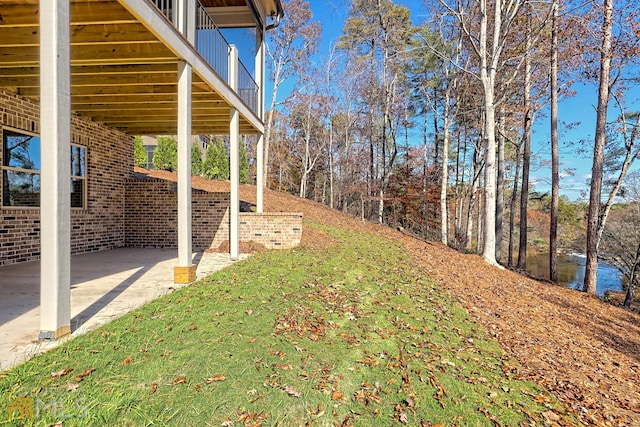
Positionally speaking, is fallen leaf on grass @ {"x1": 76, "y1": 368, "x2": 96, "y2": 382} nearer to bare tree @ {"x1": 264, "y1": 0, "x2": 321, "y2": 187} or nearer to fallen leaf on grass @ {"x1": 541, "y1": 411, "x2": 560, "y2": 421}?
fallen leaf on grass @ {"x1": 541, "y1": 411, "x2": 560, "y2": 421}

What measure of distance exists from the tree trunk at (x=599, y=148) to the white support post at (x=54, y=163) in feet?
38.9

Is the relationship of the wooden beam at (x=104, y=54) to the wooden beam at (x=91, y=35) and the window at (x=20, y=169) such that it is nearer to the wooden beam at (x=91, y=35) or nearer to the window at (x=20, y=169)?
the wooden beam at (x=91, y=35)

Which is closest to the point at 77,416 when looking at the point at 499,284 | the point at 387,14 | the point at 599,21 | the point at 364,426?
the point at 364,426

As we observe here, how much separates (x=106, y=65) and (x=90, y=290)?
3184mm

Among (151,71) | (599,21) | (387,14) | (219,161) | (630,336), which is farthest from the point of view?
(219,161)

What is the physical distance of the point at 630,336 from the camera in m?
5.66

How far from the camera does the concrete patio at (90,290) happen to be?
271cm

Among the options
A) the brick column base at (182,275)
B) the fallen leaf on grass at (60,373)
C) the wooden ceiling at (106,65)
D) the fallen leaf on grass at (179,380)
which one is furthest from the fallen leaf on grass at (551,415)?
the wooden ceiling at (106,65)

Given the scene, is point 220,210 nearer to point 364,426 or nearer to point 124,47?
point 124,47

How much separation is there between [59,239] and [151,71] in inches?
126

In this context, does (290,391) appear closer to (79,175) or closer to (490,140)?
(79,175)

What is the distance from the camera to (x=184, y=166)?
4.48 m

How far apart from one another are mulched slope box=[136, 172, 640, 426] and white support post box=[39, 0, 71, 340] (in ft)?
14.4

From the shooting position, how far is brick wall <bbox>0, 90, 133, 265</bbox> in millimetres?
5453
